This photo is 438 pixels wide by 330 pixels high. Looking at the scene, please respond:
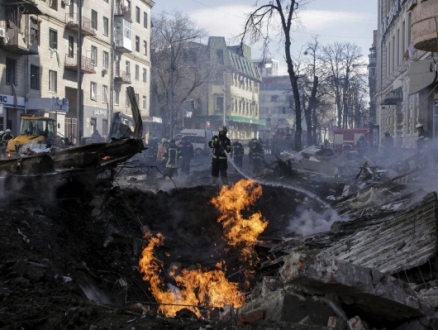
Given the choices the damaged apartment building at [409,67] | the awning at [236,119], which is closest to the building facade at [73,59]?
the damaged apartment building at [409,67]

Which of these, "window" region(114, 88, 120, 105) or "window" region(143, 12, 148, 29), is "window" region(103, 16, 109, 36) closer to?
"window" region(114, 88, 120, 105)

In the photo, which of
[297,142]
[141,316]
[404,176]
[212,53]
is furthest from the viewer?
[212,53]

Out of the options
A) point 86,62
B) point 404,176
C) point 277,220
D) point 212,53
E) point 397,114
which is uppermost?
point 212,53

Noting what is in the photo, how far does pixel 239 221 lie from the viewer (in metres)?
11.0

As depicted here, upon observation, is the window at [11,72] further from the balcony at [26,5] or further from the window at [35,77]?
the balcony at [26,5]

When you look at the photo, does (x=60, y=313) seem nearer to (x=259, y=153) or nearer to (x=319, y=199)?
(x=319, y=199)

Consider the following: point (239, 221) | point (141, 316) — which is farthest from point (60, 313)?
point (239, 221)

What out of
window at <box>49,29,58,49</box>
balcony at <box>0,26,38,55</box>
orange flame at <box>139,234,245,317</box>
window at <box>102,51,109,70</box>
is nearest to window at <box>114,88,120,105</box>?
window at <box>102,51,109,70</box>

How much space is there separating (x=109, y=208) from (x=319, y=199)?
22.5ft

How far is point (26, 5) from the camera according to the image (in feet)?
108

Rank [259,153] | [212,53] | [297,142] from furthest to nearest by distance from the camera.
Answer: [212,53] → [297,142] → [259,153]

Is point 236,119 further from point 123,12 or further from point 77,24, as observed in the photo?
point 77,24

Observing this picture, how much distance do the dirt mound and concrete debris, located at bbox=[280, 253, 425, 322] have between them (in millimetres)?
836

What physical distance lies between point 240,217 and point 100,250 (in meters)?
4.03
